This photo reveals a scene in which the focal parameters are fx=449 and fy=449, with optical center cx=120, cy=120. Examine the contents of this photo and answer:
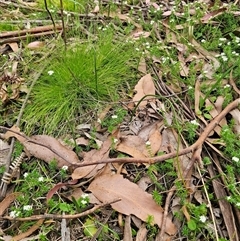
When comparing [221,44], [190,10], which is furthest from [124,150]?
[190,10]

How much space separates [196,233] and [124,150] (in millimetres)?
563

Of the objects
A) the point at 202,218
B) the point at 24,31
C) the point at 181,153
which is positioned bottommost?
the point at 202,218

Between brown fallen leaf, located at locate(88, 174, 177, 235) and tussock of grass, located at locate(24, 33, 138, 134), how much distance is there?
473mm

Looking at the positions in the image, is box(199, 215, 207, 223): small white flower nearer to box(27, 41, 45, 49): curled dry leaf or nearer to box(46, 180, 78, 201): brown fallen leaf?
box(46, 180, 78, 201): brown fallen leaf

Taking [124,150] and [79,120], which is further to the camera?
[79,120]

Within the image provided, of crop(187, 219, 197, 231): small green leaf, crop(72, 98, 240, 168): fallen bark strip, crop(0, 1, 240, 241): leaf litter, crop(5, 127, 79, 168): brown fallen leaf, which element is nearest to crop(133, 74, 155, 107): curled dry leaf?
crop(0, 1, 240, 241): leaf litter

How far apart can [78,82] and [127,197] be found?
85 cm

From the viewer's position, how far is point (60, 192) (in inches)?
84.8

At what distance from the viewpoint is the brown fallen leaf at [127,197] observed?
2037mm

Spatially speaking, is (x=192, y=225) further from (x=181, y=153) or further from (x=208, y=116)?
(x=208, y=116)

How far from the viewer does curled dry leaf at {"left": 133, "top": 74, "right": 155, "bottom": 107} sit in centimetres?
262

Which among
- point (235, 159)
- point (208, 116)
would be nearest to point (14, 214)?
point (235, 159)

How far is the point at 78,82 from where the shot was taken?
265cm

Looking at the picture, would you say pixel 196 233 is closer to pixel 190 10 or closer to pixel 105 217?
pixel 105 217
